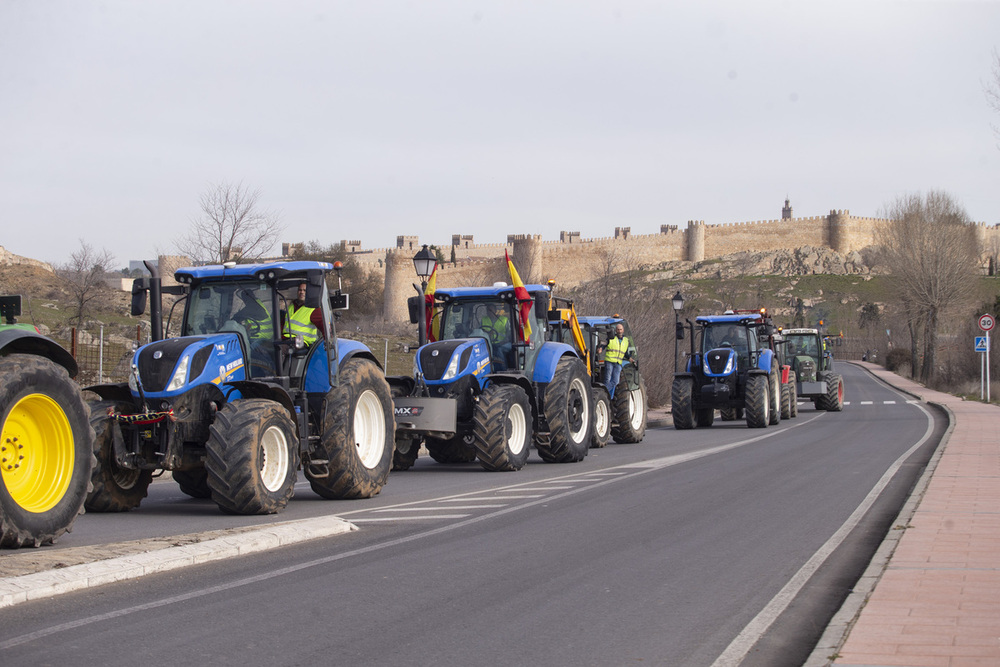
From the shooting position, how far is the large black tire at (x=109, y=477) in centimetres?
1041

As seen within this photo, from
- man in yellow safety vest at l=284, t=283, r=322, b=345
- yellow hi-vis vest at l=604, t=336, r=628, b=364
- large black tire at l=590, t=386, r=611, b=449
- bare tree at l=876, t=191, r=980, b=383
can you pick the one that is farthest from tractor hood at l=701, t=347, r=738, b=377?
bare tree at l=876, t=191, r=980, b=383

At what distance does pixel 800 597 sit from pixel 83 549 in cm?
534

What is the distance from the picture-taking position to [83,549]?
820 centimetres

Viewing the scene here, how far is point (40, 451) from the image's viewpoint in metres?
8.52

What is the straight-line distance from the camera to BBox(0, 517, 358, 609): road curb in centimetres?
682

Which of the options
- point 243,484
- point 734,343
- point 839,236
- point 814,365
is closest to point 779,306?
point 839,236

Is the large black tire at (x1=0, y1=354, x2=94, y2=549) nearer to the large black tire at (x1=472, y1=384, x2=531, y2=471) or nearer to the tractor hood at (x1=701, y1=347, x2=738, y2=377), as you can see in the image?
the large black tire at (x1=472, y1=384, x2=531, y2=471)

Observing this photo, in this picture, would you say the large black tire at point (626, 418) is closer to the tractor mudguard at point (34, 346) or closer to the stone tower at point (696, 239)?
the tractor mudguard at point (34, 346)

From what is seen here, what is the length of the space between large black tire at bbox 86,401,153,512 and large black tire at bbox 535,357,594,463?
7.16 metres

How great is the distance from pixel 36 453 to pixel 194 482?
3.81 metres

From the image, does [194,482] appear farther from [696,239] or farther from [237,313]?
[696,239]

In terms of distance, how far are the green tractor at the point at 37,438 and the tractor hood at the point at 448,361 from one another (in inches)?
281

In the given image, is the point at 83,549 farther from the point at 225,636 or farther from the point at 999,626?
the point at 999,626

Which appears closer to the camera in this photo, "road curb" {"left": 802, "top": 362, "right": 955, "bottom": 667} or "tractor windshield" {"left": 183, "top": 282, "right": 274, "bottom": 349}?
"road curb" {"left": 802, "top": 362, "right": 955, "bottom": 667}
